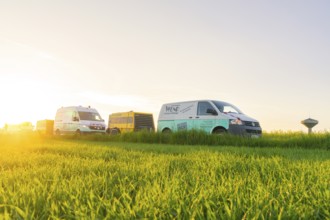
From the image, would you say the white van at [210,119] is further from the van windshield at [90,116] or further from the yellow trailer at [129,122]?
the van windshield at [90,116]

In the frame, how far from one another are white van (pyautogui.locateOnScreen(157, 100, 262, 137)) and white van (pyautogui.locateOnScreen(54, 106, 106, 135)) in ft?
30.2

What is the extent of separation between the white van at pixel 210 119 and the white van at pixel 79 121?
30.2ft

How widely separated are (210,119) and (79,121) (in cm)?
1334

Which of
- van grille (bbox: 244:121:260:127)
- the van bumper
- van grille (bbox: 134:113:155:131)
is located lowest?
the van bumper

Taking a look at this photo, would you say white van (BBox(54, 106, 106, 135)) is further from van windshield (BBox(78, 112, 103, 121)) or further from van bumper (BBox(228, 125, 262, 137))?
van bumper (BBox(228, 125, 262, 137))

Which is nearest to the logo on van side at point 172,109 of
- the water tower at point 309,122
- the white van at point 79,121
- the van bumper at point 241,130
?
the van bumper at point 241,130

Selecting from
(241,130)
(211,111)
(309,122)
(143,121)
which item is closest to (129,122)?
(143,121)

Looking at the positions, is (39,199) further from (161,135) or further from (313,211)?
(161,135)

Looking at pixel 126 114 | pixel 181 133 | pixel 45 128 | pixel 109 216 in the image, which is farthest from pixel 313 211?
pixel 45 128

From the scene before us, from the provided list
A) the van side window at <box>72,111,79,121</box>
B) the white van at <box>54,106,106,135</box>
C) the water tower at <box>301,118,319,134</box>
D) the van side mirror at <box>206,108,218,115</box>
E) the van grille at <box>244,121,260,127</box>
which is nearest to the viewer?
the van grille at <box>244,121,260,127</box>

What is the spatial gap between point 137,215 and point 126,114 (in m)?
25.5

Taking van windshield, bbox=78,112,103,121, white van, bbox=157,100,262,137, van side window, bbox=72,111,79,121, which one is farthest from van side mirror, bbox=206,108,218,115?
van side window, bbox=72,111,79,121

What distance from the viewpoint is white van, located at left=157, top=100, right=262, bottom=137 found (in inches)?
623

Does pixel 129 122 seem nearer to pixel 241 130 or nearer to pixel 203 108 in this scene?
pixel 203 108
